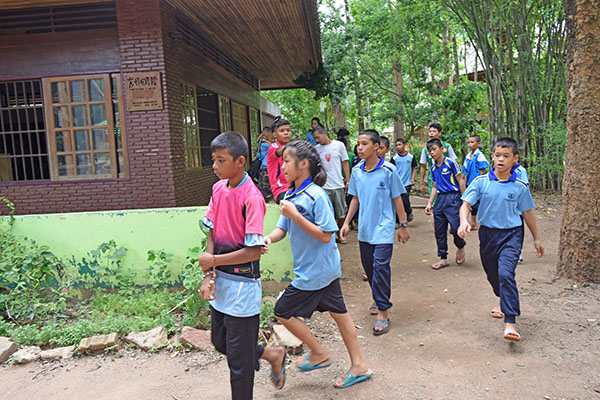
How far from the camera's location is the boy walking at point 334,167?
6.52 metres

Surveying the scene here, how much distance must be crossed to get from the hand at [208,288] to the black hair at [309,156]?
925 mm

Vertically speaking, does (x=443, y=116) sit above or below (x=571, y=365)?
above

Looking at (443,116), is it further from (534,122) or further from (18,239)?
(18,239)

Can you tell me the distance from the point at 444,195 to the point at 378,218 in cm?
227

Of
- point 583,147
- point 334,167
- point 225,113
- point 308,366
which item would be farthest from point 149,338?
point 225,113

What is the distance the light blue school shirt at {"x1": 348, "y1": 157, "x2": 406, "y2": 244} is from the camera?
407 centimetres

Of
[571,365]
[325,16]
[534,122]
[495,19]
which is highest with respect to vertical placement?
[325,16]

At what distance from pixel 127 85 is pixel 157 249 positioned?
9.51 feet

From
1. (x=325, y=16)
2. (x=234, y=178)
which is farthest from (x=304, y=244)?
Result: (x=325, y=16)

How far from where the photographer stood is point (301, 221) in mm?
2824

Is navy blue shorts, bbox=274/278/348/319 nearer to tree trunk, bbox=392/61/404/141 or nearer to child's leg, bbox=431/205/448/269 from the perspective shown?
child's leg, bbox=431/205/448/269

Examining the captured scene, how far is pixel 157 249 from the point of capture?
527 centimetres

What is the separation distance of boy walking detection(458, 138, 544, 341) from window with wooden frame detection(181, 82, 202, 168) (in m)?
5.25

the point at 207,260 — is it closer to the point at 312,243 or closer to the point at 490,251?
the point at 312,243
